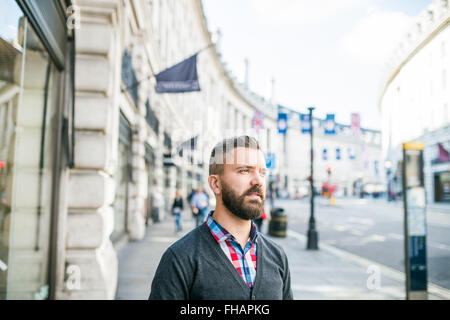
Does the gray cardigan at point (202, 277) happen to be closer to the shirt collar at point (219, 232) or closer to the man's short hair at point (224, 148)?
the shirt collar at point (219, 232)

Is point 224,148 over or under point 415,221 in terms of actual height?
over

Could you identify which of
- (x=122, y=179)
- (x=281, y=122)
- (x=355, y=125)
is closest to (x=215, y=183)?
(x=122, y=179)

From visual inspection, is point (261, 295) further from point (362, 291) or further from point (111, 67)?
point (362, 291)

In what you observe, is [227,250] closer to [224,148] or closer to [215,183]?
[215,183]

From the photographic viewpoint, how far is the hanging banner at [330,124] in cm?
1498

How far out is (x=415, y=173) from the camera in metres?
5.45

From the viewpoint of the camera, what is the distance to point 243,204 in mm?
1556

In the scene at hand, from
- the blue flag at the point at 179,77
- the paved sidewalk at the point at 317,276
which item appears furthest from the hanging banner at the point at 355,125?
the blue flag at the point at 179,77

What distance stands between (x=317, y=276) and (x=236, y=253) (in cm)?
653

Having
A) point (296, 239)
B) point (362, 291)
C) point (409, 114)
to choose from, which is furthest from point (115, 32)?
point (296, 239)

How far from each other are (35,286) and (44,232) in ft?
2.29

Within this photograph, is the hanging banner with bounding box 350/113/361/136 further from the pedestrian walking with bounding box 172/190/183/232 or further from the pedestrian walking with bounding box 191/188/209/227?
the pedestrian walking with bounding box 172/190/183/232

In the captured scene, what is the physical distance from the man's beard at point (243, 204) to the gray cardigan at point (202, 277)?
202 millimetres
